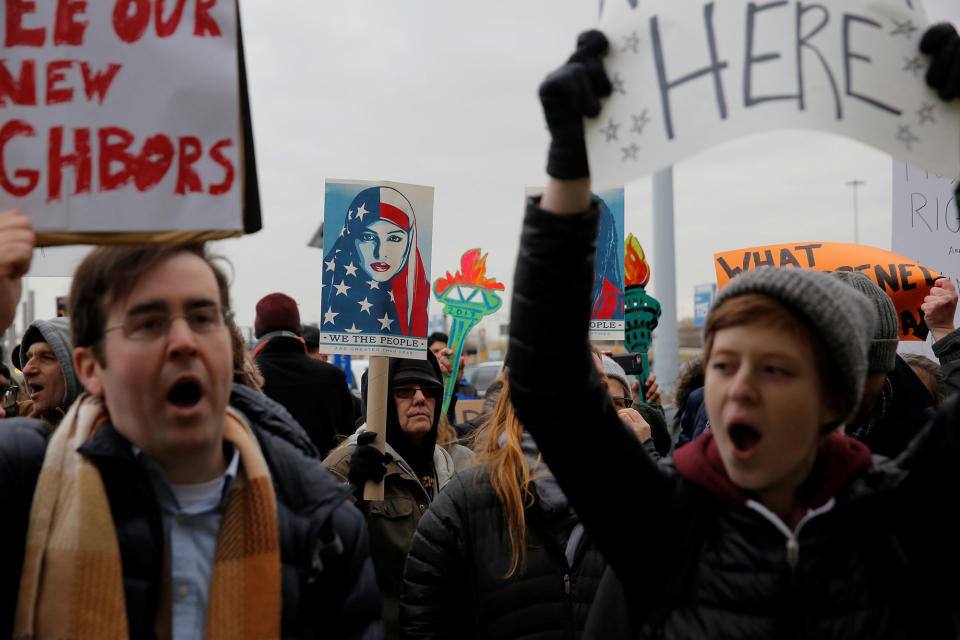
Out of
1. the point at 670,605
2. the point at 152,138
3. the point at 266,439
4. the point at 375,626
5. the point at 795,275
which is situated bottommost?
the point at 375,626

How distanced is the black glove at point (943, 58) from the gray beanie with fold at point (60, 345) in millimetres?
3022

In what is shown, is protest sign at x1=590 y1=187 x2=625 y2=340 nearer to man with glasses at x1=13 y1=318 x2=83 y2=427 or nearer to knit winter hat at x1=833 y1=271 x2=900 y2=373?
knit winter hat at x1=833 y1=271 x2=900 y2=373

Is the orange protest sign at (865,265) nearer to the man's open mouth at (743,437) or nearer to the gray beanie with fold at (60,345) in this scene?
the man's open mouth at (743,437)

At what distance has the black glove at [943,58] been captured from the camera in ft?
4.97

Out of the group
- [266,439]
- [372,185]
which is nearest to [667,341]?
[372,185]

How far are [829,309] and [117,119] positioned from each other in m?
1.41

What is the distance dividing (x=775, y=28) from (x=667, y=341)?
10777mm

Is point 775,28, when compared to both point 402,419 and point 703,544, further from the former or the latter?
point 402,419

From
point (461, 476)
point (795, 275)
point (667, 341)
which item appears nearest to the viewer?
point (795, 275)

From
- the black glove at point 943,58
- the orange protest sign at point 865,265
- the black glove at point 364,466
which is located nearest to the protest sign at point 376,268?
the black glove at point 364,466

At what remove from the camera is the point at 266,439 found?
6.55ft

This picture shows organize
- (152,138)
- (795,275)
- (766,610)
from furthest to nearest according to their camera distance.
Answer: (152,138) → (795,275) → (766,610)

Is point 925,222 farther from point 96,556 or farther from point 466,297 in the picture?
point 96,556

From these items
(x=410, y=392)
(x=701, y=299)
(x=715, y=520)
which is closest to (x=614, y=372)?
(x=410, y=392)
